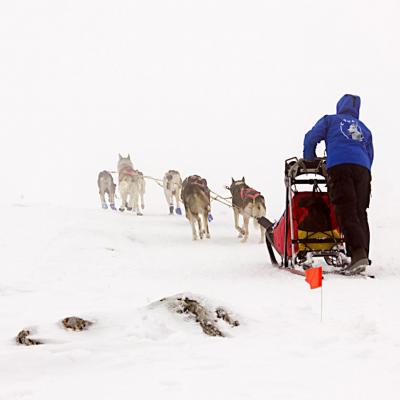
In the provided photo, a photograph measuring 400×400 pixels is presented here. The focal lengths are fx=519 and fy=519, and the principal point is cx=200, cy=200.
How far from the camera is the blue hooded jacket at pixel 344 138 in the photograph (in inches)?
199

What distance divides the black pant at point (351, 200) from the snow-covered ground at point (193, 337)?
0.46 metres

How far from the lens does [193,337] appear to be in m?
2.67

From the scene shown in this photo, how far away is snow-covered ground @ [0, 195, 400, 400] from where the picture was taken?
1974 millimetres

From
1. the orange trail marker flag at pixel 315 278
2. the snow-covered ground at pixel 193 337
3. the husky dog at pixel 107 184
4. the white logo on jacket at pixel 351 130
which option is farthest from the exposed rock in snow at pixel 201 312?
the husky dog at pixel 107 184

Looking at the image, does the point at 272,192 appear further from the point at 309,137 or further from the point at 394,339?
the point at 394,339

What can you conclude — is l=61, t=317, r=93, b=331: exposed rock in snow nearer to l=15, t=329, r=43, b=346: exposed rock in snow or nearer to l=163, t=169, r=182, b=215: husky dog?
l=15, t=329, r=43, b=346: exposed rock in snow

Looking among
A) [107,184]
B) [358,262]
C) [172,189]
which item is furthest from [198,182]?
[107,184]

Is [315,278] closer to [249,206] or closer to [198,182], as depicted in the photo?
[249,206]

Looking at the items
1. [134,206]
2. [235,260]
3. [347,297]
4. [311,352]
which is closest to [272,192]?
[134,206]

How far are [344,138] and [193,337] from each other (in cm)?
313

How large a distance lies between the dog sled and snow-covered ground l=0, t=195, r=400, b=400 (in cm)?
39

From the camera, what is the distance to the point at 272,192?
22125 mm

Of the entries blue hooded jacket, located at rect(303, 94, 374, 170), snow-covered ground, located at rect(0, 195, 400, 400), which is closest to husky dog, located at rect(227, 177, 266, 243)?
snow-covered ground, located at rect(0, 195, 400, 400)

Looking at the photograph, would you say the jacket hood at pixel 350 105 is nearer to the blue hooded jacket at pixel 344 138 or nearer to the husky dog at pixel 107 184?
the blue hooded jacket at pixel 344 138
